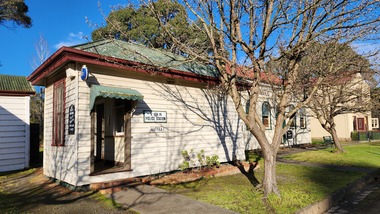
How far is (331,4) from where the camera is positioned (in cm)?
600

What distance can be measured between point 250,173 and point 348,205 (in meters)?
3.48

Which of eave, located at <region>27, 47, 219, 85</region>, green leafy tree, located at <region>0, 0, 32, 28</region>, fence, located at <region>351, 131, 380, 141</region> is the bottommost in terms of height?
fence, located at <region>351, 131, 380, 141</region>

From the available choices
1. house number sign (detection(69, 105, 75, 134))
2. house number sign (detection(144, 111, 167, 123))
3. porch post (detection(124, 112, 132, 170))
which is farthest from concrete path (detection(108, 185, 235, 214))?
house number sign (detection(144, 111, 167, 123))

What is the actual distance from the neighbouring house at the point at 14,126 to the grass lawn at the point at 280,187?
7.68 meters

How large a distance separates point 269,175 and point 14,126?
10.6m

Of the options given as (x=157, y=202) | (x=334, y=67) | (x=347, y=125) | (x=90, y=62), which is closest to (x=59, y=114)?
(x=90, y=62)

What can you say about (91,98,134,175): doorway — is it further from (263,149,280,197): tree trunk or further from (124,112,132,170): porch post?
(263,149,280,197): tree trunk

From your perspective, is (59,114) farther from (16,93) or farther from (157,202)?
(16,93)

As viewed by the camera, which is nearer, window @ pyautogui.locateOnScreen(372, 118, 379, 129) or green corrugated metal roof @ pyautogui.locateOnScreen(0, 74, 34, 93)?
green corrugated metal roof @ pyautogui.locateOnScreen(0, 74, 34, 93)

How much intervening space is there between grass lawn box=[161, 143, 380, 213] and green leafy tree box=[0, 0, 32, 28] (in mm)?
13344

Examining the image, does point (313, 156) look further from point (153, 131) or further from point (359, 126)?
point (359, 126)

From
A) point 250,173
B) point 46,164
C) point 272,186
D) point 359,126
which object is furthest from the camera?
point 359,126

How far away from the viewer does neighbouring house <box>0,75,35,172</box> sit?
11062 millimetres

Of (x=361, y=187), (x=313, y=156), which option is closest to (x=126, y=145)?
(x=361, y=187)
